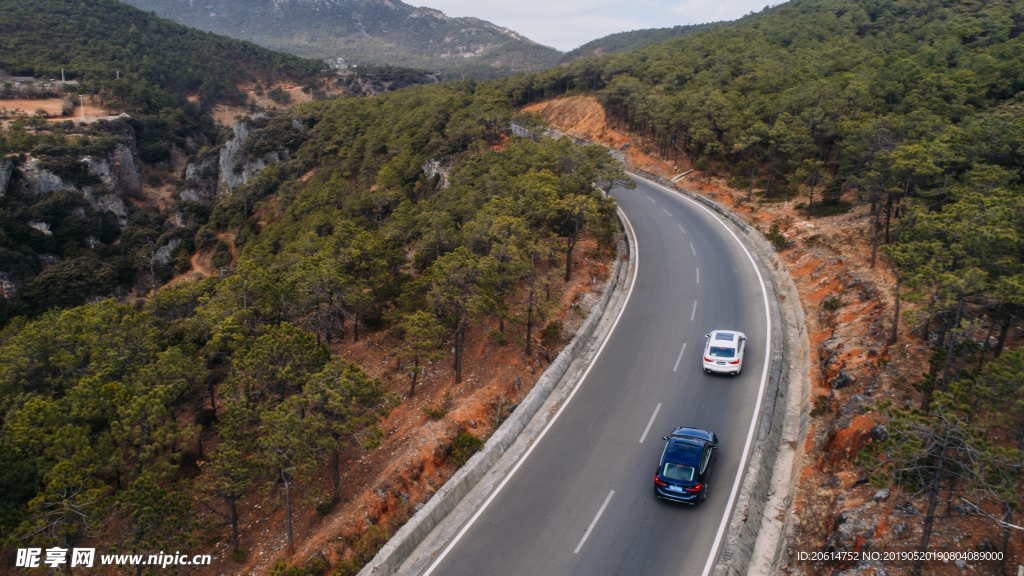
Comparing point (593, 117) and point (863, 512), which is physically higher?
point (593, 117)

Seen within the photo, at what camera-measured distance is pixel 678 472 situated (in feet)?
43.9

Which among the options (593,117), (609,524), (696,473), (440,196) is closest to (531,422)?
(609,524)

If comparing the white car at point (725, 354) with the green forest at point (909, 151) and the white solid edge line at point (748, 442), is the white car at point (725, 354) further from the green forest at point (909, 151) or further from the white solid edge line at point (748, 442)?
the green forest at point (909, 151)

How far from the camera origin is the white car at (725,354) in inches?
736

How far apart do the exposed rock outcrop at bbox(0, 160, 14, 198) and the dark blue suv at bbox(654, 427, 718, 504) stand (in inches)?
3422

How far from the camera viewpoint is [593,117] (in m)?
72.8

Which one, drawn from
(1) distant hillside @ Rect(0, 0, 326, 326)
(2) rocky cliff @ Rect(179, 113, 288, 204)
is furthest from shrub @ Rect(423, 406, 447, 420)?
(2) rocky cliff @ Rect(179, 113, 288, 204)

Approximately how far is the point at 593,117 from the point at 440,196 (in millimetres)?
42862

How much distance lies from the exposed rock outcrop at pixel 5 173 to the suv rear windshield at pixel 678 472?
87.0 m

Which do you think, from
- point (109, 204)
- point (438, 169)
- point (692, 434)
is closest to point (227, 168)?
point (109, 204)

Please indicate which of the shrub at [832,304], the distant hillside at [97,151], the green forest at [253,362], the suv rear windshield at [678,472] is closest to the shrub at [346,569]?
the green forest at [253,362]

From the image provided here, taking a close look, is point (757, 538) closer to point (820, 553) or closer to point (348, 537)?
point (820, 553)

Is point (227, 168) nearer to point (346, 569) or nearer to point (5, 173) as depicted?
point (5, 173)

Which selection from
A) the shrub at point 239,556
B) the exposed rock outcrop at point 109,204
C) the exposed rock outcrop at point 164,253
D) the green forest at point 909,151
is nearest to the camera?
the green forest at point 909,151
